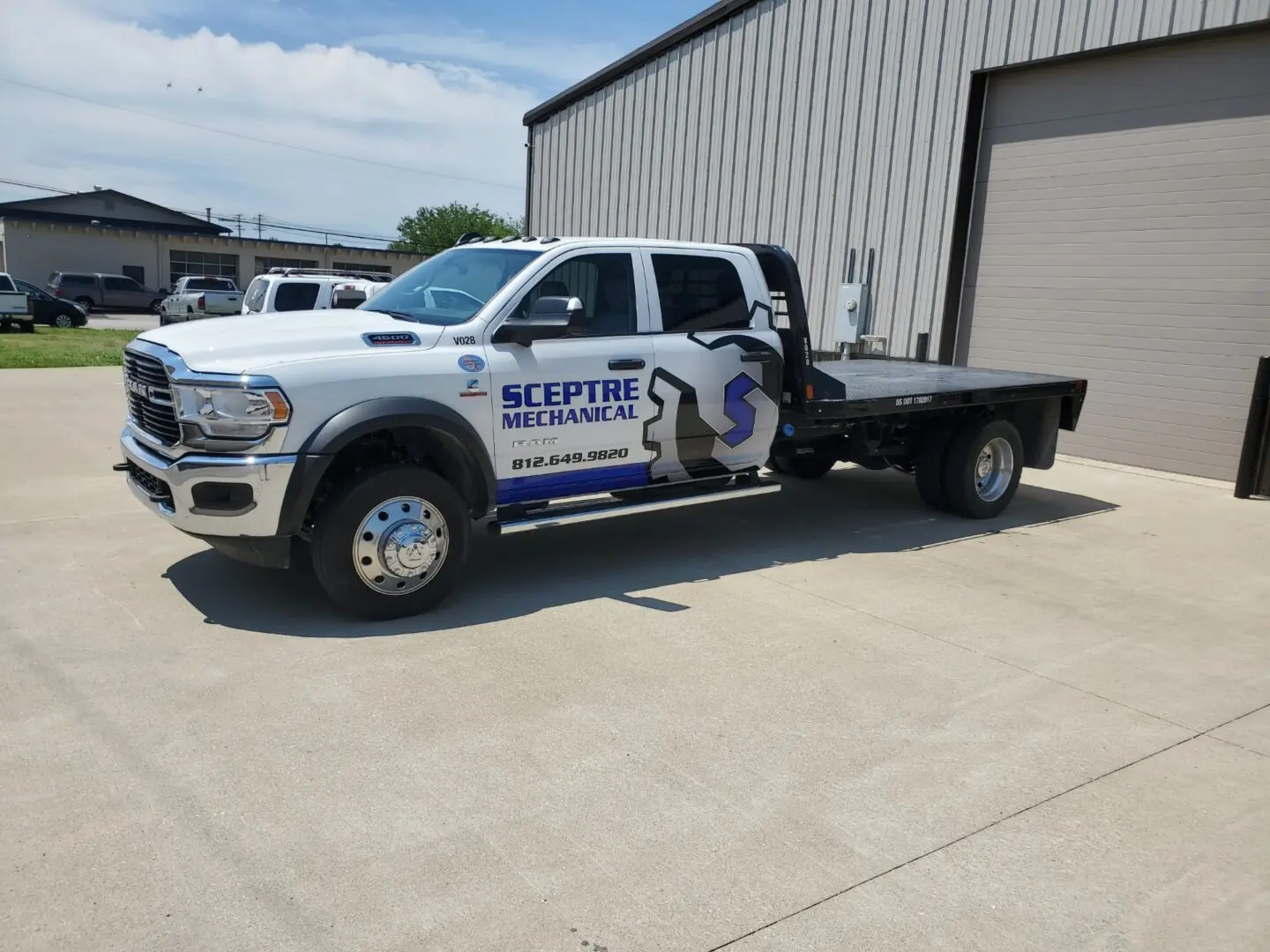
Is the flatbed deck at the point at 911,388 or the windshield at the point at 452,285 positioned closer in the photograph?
the windshield at the point at 452,285

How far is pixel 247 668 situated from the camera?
481 centimetres

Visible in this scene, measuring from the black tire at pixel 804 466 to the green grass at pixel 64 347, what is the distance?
1166cm

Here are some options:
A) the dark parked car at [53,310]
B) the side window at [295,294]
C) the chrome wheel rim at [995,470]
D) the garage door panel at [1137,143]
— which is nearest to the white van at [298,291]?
the side window at [295,294]

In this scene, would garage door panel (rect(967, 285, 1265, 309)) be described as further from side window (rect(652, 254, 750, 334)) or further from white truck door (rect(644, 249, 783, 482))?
side window (rect(652, 254, 750, 334))

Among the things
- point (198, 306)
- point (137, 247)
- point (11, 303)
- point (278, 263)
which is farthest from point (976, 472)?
point (278, 263)

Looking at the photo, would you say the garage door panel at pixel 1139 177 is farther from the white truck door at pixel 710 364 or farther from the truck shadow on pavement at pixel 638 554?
the white truck door at pixel 710 364

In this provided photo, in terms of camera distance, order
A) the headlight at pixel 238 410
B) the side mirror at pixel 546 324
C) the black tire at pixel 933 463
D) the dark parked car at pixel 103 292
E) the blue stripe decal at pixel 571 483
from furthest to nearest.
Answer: the dark parked car at pixel 103 292
the black tire at pixel 933 463
the blue stripe decal at pixel 571 483
the side mirror at pixel 546 324
the headlight at pixel 238 410

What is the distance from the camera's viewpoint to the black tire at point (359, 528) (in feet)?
17.3

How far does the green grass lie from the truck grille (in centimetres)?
1204

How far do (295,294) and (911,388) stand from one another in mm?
13144

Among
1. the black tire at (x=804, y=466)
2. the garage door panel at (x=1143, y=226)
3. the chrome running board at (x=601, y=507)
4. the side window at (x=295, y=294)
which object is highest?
the garage door panel at (x=1143, y=226)

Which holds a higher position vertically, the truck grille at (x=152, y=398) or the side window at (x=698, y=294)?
the side window at (x=698, y=294)

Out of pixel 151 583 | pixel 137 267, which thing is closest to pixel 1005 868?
pixel 151 583

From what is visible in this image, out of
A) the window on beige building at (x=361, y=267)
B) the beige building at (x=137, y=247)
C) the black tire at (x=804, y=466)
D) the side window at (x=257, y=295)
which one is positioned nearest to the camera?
the black tire at (x=804, y=466)
